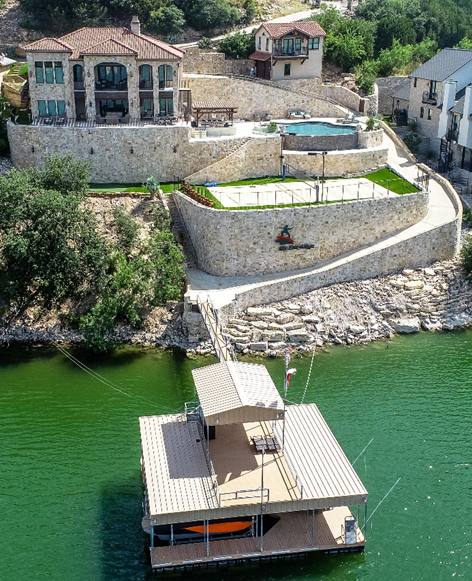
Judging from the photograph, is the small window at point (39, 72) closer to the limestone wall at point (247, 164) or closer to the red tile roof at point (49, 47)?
the red tile roof at point (49, 47)

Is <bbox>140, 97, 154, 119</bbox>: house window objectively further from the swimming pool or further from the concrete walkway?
the concrete walkway

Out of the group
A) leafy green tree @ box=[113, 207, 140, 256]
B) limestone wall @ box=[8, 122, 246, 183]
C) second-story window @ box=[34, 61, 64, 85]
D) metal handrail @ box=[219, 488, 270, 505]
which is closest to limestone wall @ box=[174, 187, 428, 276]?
leafy green tree @ box=[113, 207, 140, 256]

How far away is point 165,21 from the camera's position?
70312mm

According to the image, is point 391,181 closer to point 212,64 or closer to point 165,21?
point 212,64

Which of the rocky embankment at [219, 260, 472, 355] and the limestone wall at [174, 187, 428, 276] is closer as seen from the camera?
the rocky embankment at [219, 260, 472, 355]

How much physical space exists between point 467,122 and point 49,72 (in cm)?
3021

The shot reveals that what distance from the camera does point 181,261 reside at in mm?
47312

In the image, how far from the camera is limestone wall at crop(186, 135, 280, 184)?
177 ft

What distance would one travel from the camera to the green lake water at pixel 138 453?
29031 millimetres

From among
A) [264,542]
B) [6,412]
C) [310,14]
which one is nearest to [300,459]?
[264,542]

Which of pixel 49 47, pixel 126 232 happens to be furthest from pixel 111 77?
pixel 126 232

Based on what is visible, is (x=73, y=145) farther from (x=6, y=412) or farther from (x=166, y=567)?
(x=166, y=567)

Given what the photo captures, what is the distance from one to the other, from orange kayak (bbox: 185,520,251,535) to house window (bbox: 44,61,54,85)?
3510 centimetres

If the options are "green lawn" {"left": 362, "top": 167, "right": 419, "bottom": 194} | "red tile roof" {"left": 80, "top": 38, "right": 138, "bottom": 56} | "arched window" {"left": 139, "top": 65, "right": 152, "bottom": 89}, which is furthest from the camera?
"arched window" {"left": 139, "top": 65, "right": 152, "bottom": 89}
